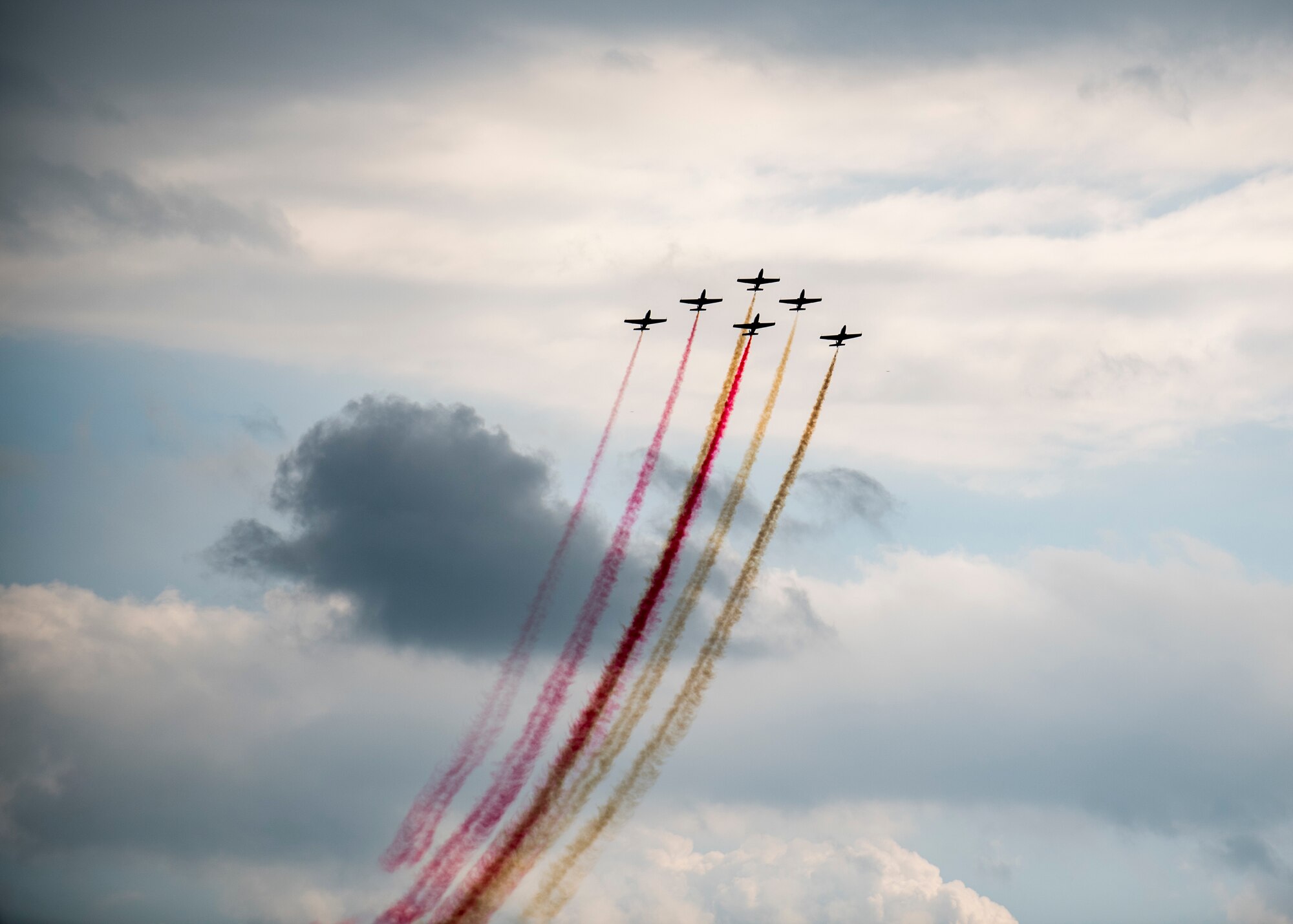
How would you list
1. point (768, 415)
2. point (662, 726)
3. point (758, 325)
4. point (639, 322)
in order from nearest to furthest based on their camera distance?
1. point (662, 726)
2. point (768, 415)
3. point (758, 325)
4. point (639, 322)

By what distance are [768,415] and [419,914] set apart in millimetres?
52708

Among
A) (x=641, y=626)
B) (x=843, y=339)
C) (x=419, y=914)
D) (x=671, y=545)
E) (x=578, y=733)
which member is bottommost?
(x=419, y=914)

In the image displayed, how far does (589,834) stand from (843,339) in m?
51.0

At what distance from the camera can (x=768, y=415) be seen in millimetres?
113438

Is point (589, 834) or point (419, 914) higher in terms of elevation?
point (589, 834)

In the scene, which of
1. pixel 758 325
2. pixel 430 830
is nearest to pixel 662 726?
pixel 430 830

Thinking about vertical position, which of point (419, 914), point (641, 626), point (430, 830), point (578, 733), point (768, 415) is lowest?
point (419, 914)

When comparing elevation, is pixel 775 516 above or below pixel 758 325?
below

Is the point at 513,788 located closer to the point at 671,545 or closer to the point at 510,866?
the point at 510,866

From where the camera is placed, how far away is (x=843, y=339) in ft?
395

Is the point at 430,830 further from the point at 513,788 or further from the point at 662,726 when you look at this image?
the point at 662,726

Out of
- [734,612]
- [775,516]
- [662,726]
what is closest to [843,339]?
[775,516]

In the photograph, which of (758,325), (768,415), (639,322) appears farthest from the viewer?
(639,322)

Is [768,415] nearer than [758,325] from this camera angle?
Yes
